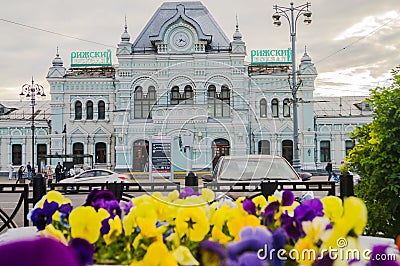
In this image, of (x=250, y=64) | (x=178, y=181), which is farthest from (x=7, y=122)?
(x=178, y=181)

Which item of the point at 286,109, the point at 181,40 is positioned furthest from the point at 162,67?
the point at 286,109

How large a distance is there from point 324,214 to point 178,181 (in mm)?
3454

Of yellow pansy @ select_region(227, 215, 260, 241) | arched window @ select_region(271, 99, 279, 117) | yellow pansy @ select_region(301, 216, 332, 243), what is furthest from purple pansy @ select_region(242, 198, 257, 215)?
arched window @ select_region(271, 99, 279, 117)

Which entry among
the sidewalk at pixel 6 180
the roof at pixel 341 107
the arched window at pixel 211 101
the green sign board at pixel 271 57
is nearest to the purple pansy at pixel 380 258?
the arched window at pixel 211 101

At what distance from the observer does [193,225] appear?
156 cm

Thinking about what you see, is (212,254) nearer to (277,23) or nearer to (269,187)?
(269,187)

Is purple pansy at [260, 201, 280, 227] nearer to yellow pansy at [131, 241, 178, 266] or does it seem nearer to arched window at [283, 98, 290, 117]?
yellow pansy at [131, 241, 178, 266]

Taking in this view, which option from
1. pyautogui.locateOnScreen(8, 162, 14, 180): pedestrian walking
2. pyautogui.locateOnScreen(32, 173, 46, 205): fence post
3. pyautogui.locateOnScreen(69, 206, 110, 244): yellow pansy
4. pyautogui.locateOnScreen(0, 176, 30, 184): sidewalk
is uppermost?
pyautogui.locateOnScreen(69, 206, 110, 244): yellow pansy

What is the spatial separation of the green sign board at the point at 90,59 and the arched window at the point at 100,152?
5.66 m

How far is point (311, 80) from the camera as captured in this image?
31.4 m

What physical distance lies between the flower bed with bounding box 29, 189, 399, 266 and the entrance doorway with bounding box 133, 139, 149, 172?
7.39ft

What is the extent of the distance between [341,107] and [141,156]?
32240mm

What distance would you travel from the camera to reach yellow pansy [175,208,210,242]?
1536 millimetres

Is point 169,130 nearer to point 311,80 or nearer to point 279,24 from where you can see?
point 279,24
